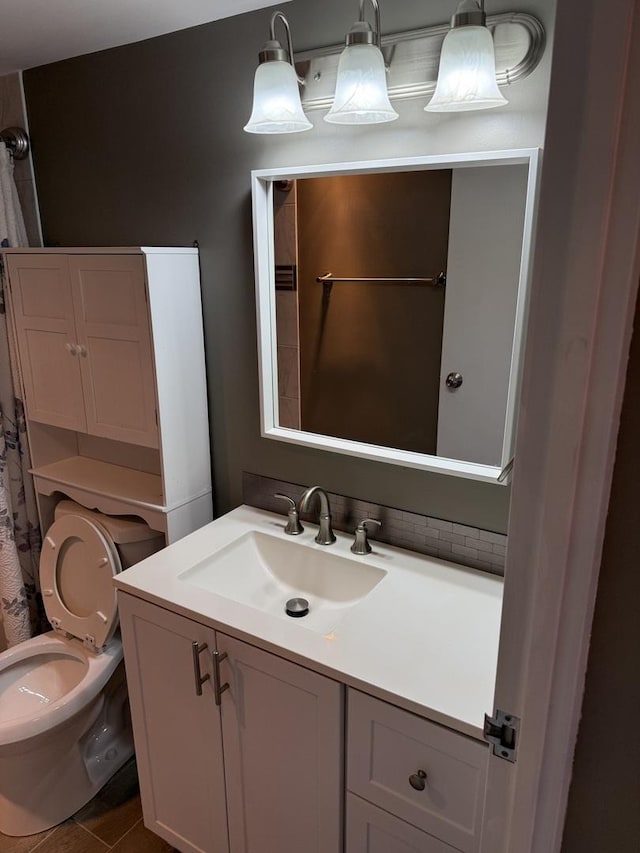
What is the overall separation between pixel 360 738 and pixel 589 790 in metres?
0.55

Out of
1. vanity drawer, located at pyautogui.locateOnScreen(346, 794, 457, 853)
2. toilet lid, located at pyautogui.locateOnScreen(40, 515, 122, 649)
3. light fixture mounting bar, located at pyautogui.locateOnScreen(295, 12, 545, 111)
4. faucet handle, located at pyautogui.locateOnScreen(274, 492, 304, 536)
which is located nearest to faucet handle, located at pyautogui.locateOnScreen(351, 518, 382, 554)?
faucet handle, located at pyautogui.locateOnScreen(274, 492, 304, 536)

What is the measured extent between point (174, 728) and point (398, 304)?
47.0 inches

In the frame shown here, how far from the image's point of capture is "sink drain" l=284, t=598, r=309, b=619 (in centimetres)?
151

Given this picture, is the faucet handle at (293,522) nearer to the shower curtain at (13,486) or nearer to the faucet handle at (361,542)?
the faucet handle at (361,542)

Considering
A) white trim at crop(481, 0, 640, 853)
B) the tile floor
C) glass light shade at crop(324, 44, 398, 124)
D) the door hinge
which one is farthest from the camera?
the tile floor

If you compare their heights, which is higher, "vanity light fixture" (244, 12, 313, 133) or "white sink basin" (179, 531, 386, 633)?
"vanity light fixture" (244, 12, 313, 133)

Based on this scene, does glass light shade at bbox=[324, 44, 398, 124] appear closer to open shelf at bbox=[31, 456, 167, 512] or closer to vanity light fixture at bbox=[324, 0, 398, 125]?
vanity light fixture at bbox=[324, 0, 398, 125]

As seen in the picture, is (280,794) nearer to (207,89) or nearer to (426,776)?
(426,776)

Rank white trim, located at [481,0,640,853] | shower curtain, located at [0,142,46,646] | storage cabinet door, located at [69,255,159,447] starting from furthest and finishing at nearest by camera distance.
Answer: shower curtain, located at [0,142,46,646]
storage cabinet door, located at [69,255,159,447]
white trim, located at [481,0,640,853]

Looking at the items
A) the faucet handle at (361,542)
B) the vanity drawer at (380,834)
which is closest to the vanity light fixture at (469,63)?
the faucet handle at (361,542)

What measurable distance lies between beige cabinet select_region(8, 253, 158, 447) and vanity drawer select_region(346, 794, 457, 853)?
41.6 inches

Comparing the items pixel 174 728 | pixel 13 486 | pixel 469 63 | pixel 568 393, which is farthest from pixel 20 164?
pixel 568 393

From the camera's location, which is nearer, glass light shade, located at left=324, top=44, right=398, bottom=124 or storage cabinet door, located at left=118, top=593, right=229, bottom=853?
glass light shade, located at left=324, top=44, right=398, bottom=124

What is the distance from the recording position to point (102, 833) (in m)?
1.79
